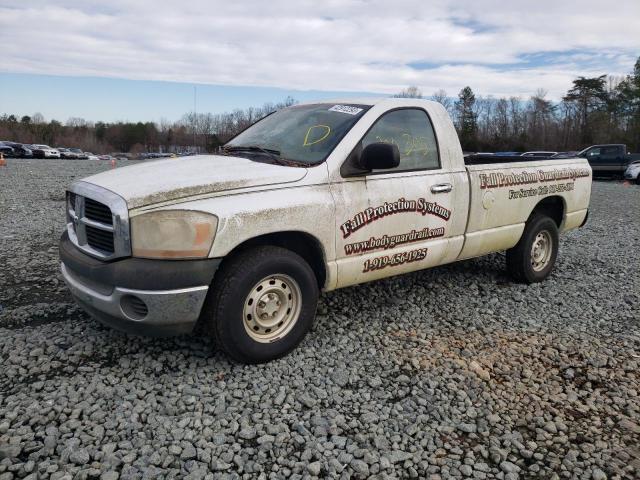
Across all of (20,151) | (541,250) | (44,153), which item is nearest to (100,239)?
(541,250)

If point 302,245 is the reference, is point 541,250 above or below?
below

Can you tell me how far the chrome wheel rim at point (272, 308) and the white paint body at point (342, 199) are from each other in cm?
33

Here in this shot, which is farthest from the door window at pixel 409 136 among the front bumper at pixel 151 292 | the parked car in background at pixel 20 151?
the parked car in background at pixel 20 151

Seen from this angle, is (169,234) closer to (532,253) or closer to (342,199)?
(342,199)

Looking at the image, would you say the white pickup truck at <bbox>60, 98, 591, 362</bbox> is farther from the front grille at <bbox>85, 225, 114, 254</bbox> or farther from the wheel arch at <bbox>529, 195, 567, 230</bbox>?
the wheel arch at <bbox>529, 195, 567, 230</bbox>

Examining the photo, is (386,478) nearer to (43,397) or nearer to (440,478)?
(440,478)

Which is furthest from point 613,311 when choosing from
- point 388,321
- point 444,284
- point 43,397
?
point 43,397

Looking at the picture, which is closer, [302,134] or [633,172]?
[302,134]

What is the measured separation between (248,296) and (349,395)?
3.08 feet

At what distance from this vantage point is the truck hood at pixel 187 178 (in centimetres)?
321

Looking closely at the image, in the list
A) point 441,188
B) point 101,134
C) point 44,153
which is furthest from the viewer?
point 101,134

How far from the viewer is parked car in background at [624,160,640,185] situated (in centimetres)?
2220

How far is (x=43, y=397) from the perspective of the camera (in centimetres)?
310

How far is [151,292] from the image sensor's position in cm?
313
